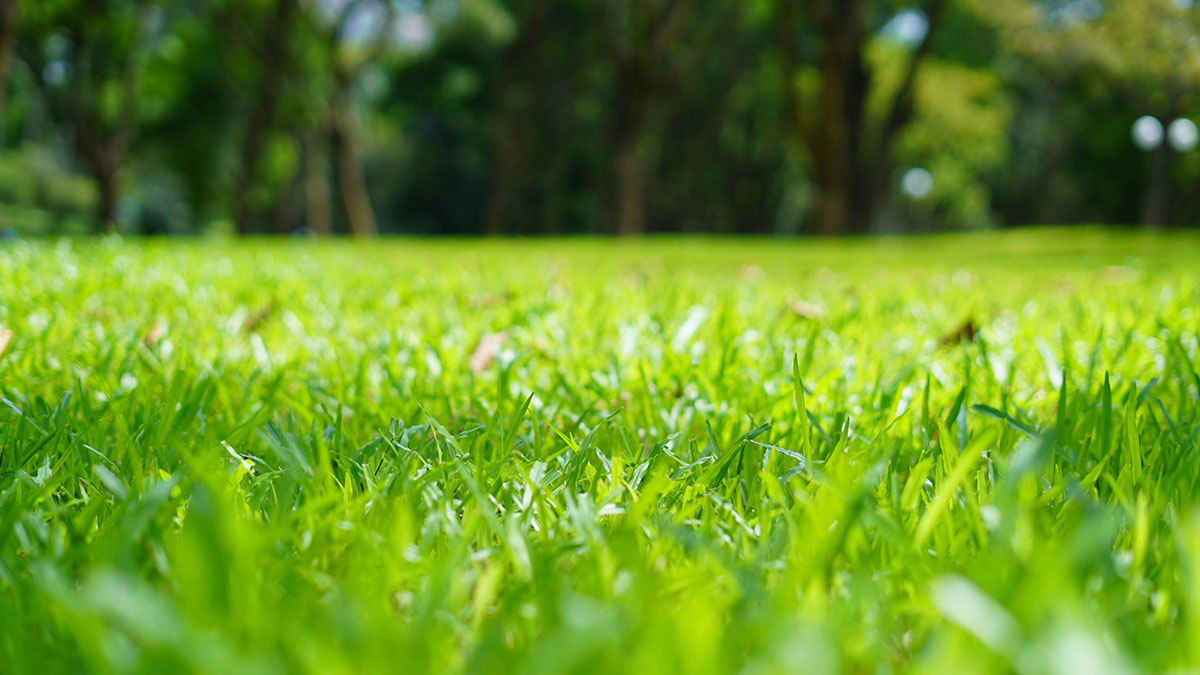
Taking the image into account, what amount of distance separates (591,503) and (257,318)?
2.09m

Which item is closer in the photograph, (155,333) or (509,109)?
(155,333)

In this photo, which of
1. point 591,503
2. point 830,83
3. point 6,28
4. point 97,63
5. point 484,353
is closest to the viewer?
point 591,503

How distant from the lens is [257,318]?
2799 mm

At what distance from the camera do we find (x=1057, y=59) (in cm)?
2617

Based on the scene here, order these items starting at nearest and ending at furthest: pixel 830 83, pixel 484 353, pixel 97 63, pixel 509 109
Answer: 1. pixel 484 353
2. pixel 830 83
3. pixel 97 63
4. pixel 509 109

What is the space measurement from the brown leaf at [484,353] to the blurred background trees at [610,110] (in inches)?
276

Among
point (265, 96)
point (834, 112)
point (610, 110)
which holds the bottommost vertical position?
point (834, 112)

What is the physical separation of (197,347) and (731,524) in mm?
1763

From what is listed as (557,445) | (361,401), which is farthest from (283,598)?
(361,401)

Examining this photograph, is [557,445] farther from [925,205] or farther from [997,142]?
[925,205]

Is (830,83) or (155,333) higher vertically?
(830,83)

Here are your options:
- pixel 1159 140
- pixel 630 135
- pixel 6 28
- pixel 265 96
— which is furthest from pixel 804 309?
pixel 1159 140

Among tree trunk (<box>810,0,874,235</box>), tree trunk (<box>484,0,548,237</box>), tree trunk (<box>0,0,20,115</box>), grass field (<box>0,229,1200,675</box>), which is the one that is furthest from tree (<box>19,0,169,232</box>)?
grass field (<box>0,229,1200,675</box>)

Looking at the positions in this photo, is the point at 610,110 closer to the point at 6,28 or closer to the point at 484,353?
the point at 6,28
